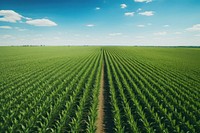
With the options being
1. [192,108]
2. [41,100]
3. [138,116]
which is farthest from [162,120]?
[41,100]

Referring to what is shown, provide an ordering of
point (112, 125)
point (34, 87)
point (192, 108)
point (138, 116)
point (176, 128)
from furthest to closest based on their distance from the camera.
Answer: point (34, 87), point (192, 108), point (138, 116), point (112, 125), point (176, 128)

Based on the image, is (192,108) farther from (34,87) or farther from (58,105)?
(34,87)

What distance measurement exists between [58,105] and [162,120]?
5.84 metres

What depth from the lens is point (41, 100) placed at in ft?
34.4

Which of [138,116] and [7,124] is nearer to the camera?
[7,124]

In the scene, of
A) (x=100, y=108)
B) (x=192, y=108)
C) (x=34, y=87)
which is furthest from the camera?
(x=34, y=87)

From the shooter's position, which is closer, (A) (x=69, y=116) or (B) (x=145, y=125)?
(B) (x=145, y=125)

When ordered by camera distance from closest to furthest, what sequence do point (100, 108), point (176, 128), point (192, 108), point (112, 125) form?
point (176, 128) < point (112, 125) < point (192, 108) < point (100, 108)

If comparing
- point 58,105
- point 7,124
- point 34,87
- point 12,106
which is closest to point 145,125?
point 58,105

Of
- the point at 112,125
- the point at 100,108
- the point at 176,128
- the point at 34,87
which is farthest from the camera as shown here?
the point at 34,87

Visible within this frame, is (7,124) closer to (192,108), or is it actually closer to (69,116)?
(69,116)

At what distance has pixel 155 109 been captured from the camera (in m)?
9.62

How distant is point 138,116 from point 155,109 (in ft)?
5.27

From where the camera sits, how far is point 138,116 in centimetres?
863
